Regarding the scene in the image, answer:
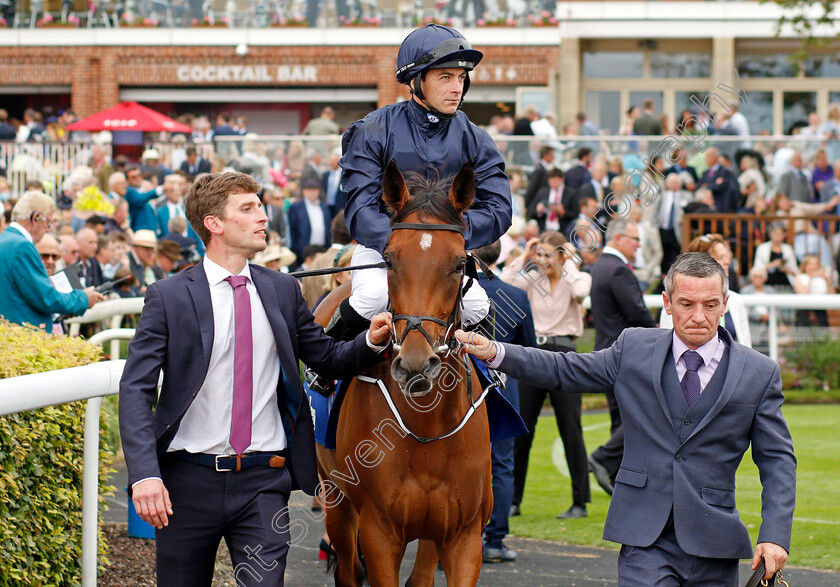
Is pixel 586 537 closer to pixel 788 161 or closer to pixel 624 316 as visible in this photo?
pixel 624 316

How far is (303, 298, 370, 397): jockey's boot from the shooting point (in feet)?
15.2

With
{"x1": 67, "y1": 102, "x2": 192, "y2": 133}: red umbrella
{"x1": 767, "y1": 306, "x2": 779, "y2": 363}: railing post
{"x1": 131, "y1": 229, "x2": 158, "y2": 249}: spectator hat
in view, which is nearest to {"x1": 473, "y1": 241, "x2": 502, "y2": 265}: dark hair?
{"x1": 131, "y1": 229, "x2": 158, "y2": 249}: spectator hat

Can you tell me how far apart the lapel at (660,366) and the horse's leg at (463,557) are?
99 centimetres

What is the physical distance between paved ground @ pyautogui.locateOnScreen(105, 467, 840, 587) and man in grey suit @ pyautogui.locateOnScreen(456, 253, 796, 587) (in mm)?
2255

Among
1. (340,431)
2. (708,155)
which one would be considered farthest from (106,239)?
(708,155)

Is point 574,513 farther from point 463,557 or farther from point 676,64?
point 676,64

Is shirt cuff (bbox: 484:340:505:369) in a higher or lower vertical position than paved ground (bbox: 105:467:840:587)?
higher

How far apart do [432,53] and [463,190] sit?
2.15 feet

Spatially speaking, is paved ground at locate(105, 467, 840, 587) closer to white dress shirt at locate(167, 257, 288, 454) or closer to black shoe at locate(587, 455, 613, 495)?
black shoe at locate(587, 455, 613, 495)

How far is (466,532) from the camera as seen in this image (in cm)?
440

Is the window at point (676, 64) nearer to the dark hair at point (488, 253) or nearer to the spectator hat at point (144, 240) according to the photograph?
the spectator hat at point (144, 240)

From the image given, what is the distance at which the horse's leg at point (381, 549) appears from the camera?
4344mm

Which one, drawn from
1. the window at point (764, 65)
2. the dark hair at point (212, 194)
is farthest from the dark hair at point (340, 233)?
the window at point (764, 65)

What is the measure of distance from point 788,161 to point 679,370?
42.0 feet
